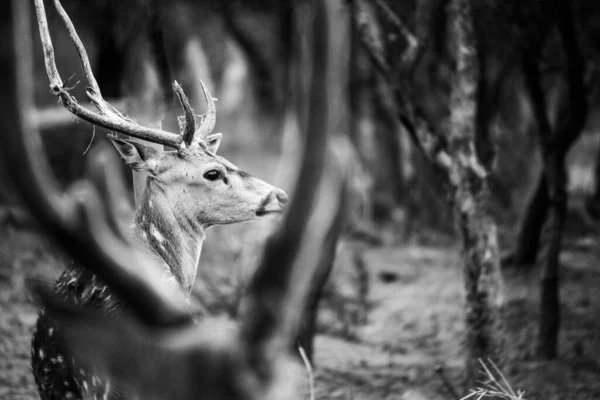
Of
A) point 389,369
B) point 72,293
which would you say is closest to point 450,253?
point 389,369

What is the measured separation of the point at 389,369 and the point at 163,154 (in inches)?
147

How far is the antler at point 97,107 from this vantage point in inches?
148

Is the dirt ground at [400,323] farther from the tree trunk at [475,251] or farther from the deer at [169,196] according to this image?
the deer at [169,196]

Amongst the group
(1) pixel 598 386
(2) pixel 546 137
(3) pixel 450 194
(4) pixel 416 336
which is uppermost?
(2) pixel 546 137

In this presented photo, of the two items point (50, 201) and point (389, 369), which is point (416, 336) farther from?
point (50, 201)

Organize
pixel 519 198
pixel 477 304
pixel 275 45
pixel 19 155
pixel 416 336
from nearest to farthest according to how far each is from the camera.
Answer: pixel 19 155
pixel 477 304
pixel 416 336
pixel 519 198
pixel 275 45

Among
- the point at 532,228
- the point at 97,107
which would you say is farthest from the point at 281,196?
the point at 532,228

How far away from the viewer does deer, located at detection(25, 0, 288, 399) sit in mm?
3762

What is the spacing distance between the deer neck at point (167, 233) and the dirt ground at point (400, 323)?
0.69 metres

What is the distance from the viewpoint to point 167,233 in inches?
172

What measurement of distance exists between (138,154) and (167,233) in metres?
0.52

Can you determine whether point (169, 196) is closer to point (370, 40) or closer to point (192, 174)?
point (192, 174)

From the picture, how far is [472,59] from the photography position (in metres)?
6.01

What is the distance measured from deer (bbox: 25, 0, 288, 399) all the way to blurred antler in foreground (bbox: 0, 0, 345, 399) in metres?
1.79
